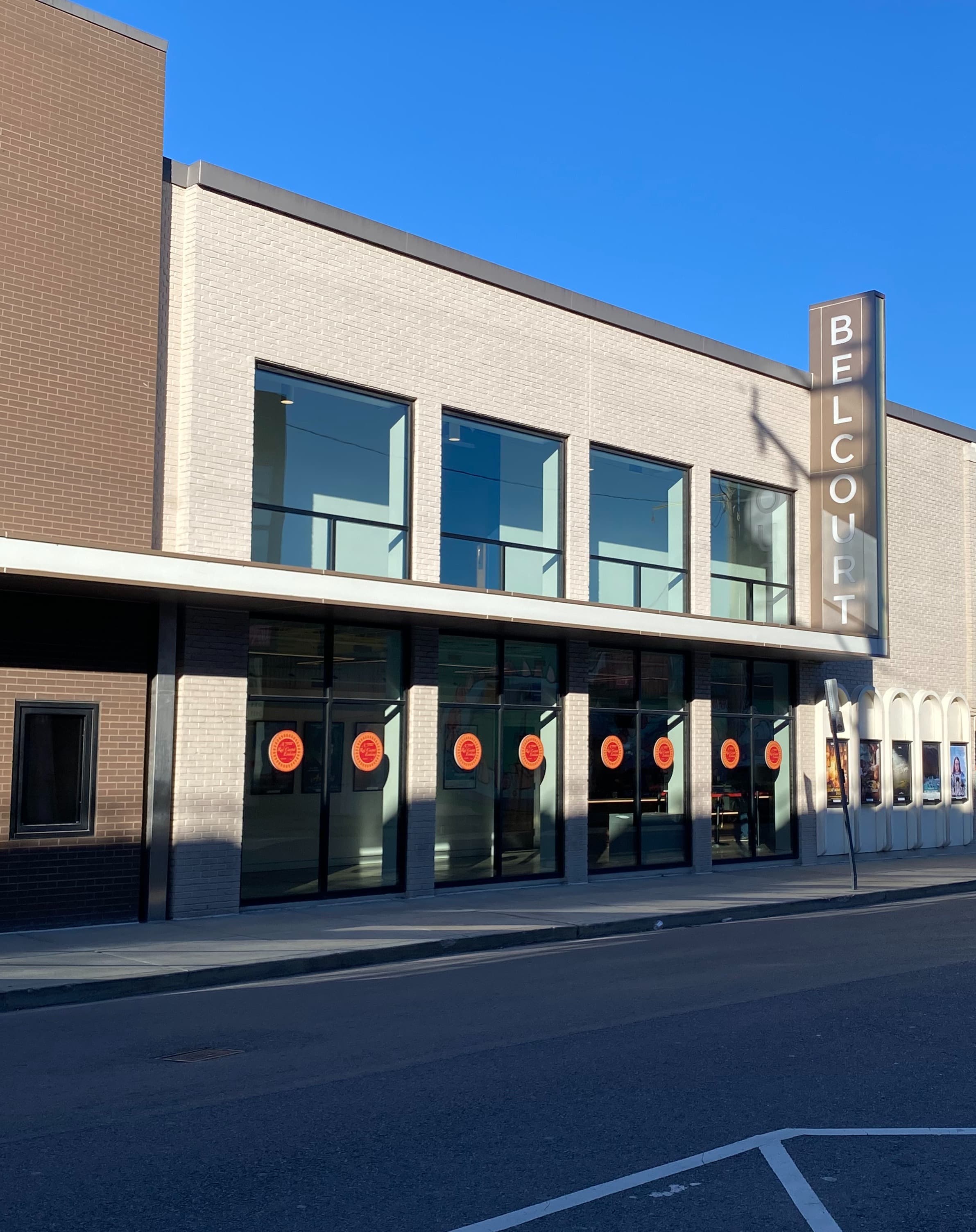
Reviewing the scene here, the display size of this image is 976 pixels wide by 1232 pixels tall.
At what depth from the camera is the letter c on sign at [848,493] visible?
861 inches

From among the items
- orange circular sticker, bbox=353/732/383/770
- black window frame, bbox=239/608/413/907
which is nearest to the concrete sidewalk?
black window frame, bbox=239/608/413/907

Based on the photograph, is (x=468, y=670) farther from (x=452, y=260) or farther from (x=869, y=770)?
(x=869, y=770)

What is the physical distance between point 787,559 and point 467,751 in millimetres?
7815

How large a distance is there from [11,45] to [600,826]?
12577mm

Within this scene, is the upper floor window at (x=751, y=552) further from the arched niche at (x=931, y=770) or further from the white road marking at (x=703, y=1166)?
the white road marking at (x=703, y=1166)

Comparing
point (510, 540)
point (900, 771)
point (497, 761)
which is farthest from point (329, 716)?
point (900, 771)

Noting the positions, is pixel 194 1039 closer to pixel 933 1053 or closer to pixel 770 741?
pixel 933 1053

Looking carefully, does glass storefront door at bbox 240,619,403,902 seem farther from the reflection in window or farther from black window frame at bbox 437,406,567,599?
the reflection in window

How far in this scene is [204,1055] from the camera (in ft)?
26.9

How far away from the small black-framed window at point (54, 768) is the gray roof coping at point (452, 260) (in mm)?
6254

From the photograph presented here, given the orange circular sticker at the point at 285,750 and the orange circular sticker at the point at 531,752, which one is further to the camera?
the orange circular sticker at the point at 531,752

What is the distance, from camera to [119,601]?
13.8 meters

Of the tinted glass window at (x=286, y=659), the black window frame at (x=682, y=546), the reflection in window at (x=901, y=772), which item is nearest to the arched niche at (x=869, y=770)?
the reflection in window at (x=901, y=772)

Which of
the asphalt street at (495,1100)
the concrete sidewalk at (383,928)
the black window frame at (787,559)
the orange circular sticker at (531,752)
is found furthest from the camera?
the black window frame at (787,559)
